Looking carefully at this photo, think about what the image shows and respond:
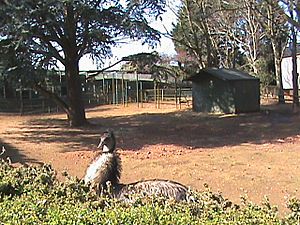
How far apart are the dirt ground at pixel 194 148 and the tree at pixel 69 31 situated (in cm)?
289

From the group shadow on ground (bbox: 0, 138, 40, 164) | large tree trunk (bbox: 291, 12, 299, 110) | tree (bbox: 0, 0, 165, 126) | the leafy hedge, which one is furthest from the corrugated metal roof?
the leafy hedge

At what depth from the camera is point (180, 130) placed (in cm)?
2206

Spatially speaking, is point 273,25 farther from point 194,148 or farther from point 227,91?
point 194,148

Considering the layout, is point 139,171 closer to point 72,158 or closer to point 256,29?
point 72,158

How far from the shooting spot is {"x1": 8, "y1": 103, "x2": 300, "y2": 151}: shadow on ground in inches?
724

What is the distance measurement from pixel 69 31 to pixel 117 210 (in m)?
19.3

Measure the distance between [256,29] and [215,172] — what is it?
31.2 meters

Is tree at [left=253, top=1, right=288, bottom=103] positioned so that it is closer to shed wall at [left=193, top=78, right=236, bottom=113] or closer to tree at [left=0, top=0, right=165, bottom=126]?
shed wall at [left=193, top=78, right=236, bottom=113]

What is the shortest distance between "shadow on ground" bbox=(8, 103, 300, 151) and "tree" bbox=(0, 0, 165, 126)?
2.28m

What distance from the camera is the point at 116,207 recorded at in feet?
13.3

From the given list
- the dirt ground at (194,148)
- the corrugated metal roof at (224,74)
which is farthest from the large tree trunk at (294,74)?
the corrugated metal roof at (224,74)

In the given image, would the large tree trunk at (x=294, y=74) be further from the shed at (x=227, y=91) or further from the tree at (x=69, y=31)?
the tree at (x=69, y=31)

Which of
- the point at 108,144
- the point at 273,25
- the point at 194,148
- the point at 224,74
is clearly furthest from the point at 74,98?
the point at 108,144

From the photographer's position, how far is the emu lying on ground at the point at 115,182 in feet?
16.6
